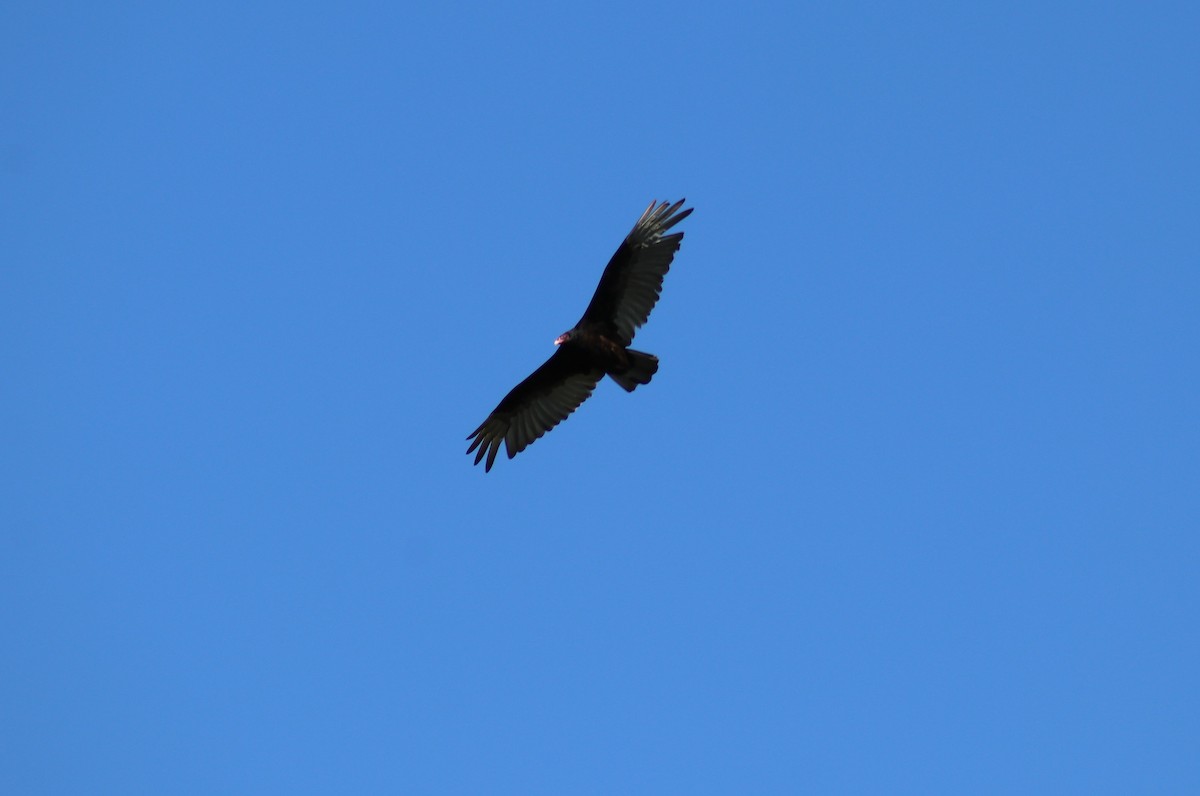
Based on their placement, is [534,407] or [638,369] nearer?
[638,369]

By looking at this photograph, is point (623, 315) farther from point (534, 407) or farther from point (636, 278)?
point (534, 407)

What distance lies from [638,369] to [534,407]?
1.52 meters

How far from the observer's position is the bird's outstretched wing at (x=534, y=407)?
19.7m

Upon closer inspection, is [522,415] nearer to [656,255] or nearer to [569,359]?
[569,359]

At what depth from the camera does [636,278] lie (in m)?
19.3

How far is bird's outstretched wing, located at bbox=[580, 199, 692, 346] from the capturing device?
1922cm

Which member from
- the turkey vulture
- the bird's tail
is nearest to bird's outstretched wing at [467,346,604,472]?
the turkey vulture

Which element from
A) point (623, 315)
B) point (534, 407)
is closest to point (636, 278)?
point (623, 315)

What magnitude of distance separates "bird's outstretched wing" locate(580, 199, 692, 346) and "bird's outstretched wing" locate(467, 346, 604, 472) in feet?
2.26

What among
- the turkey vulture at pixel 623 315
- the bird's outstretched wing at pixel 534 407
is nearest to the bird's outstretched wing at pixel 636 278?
the turkey vulture at pixel 623 315

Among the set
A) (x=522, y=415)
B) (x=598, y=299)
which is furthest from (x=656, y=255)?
(x=522, y=415)

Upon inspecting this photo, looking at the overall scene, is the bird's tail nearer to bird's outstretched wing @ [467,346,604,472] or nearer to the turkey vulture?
the turkey vulture

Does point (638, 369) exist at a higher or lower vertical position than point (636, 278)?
lower

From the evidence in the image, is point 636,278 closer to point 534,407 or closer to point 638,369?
point 638,369
